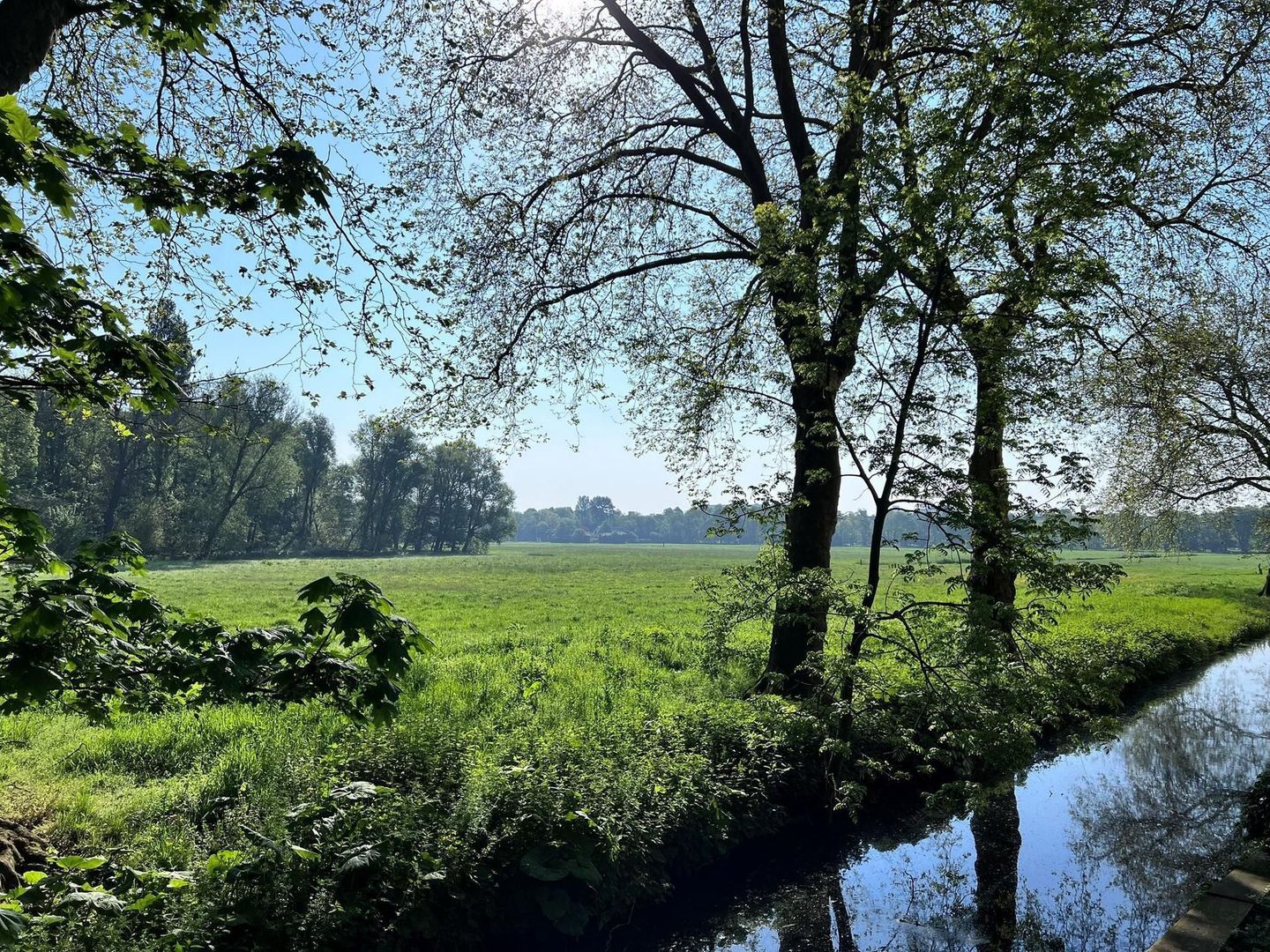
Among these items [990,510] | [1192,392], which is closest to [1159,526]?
[1192,392]

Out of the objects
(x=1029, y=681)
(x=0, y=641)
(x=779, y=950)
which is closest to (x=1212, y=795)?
(x=1029, y=681)

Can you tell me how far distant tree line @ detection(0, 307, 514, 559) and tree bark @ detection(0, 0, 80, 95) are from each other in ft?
27.0

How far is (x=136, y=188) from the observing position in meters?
3.45

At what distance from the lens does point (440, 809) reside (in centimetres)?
561

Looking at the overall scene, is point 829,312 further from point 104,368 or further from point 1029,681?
point 104,368

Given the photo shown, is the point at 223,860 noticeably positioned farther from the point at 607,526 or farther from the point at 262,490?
the point at 607,526

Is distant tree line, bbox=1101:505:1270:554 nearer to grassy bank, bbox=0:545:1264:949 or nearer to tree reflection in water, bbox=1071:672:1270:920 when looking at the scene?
tree reflection in water, bbox=1071:672:1270:920

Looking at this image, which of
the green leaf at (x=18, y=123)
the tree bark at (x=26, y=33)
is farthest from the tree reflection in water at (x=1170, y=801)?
the tree bark at (x=26, y=33)

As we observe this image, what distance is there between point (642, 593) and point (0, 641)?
93.7 ft

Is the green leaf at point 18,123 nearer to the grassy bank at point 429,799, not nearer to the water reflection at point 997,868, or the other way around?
the grassy bank at point 429,799

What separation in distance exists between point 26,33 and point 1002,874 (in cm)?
1045

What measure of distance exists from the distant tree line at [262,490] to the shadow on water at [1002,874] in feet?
27.7

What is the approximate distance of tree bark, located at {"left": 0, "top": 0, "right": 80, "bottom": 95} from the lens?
3828 millimetres

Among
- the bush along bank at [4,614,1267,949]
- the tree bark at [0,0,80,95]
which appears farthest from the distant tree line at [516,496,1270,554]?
the tree bark at [0,0,80,95]
